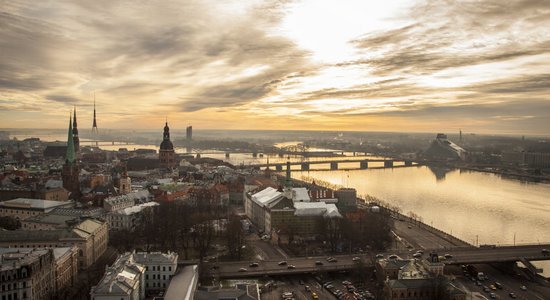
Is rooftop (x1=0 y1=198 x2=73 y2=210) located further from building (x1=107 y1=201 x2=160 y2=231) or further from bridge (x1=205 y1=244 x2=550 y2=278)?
bridge (x1=205 y1=244 x2=550 y2=278)

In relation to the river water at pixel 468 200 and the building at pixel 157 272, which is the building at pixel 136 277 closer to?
the building at pixel 157 272

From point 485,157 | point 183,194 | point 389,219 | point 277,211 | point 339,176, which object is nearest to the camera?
point 277,211

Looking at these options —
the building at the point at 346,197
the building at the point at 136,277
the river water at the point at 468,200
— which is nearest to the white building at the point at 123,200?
the building at the point at 136,277

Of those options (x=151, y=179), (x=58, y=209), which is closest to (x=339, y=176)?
(x=151, y=179)

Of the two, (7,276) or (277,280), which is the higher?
(7,276)

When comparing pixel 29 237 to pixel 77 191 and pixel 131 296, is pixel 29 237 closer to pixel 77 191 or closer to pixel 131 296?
pixel 131 296

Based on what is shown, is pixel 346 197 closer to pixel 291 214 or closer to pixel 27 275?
pixel 291 214
